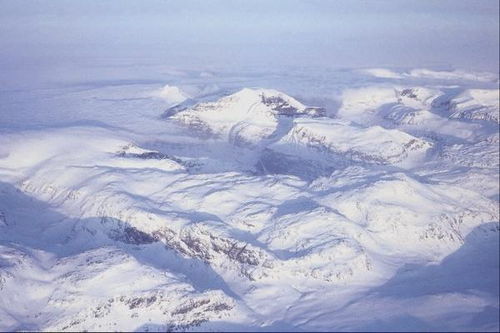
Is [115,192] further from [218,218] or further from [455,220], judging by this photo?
[455,220]

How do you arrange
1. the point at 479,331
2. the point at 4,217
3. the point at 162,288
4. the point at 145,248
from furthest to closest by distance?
the point at 4,217, the point at 145,248, the point at 162,288, the point at 479,331

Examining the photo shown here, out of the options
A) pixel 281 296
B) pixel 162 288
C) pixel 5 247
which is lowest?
pixel 281 296

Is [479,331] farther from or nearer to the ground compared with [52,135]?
nearer to the ground

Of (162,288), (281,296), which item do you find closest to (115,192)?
(162,288)

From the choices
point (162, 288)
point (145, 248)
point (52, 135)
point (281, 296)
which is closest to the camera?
point (162, 288)

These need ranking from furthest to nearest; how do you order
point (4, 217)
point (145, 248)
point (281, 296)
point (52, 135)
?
point (52, 135) → point (4, 217) → point (145, 248) → point (281, 296)

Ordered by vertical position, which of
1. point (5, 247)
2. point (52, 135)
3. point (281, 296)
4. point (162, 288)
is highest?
point (52, 135)

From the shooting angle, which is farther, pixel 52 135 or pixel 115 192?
pixel 52 135

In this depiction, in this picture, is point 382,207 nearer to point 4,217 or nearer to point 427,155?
point 427,155

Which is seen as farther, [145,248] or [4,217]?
[4,217]
